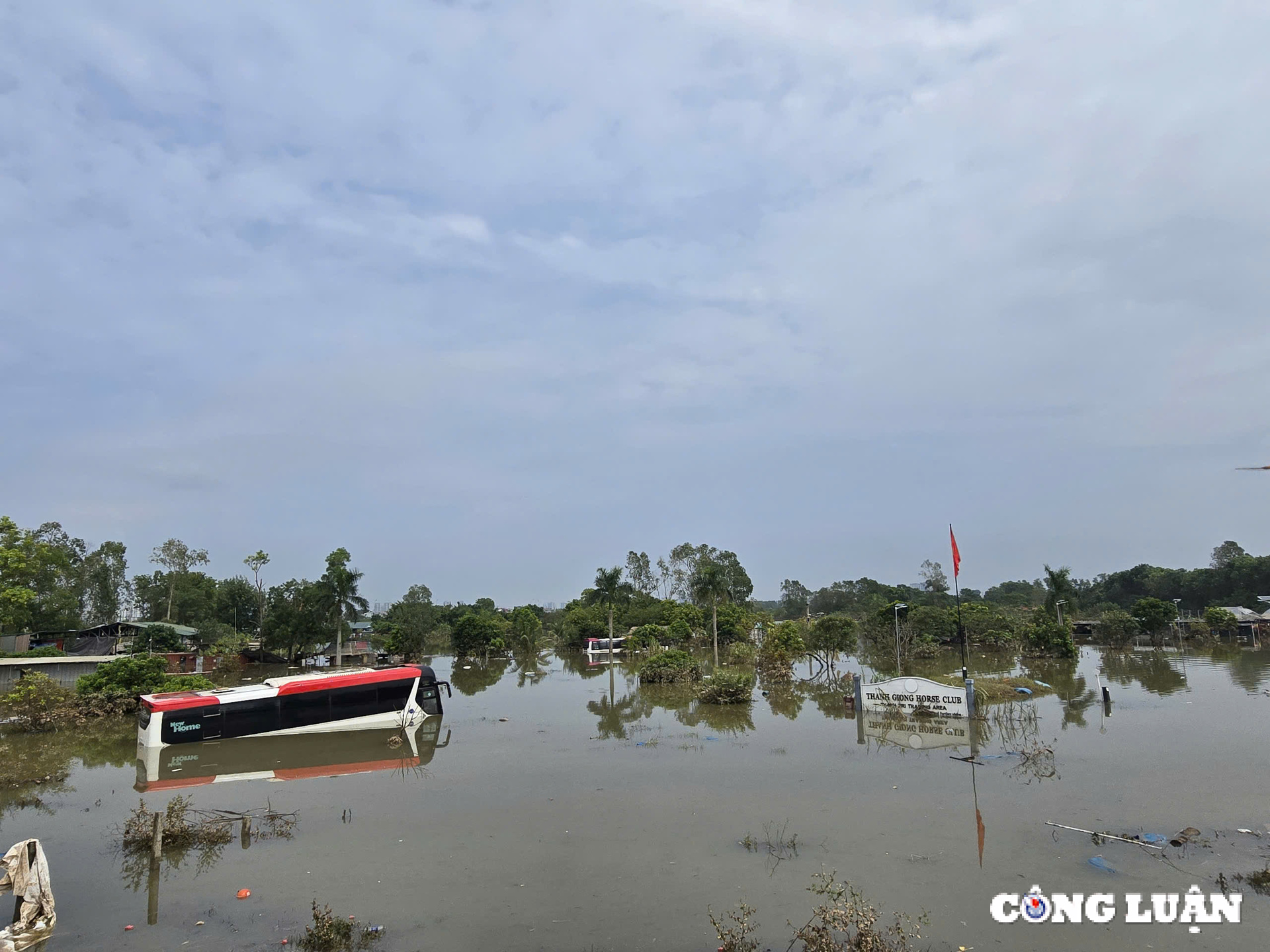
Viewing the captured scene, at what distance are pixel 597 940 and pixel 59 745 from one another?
2192 centimetres

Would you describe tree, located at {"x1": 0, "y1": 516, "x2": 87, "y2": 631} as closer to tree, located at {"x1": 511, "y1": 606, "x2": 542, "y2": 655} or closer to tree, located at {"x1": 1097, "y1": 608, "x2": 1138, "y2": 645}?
tree, located at {"x1": 511, "y1": 606, "x2": 542, "y2": 655}

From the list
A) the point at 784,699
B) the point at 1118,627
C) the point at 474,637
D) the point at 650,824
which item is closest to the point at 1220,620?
the point at 1118,627

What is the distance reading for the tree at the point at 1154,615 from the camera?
53.9m

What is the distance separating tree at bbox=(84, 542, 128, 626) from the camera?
235 ft

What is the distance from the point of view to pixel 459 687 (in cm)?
3734

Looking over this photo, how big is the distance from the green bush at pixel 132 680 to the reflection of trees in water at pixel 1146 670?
38735mm

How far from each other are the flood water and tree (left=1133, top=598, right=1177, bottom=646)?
1389 inches

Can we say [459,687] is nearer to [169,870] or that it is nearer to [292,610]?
[292,610]

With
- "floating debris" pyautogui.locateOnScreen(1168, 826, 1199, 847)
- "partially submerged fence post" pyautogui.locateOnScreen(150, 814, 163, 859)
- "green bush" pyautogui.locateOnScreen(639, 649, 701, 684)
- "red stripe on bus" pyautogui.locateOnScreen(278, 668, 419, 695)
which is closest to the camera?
"floating debris" pyautogui.locateOnScreen(1168, 826, 1199, 847)

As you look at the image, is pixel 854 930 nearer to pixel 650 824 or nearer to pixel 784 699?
pixel 650 824

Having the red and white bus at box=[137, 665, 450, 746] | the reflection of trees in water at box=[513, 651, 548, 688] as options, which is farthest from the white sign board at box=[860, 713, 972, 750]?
the reflection of trees in water at box=[513, 651, 548, 688]

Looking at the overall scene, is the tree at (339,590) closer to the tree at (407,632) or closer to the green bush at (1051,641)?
the tree at (407,632)

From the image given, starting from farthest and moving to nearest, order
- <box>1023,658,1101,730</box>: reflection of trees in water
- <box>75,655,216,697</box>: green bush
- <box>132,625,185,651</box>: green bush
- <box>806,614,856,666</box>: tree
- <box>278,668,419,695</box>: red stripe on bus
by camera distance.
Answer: <box>132,625,185,651</box>: green bush, <box>806,614,856,666</box>: tree, <box>75,655,216,697</box>: green bush, <box>1023,658,1101,730</box>: reflection of trees in water, <box>278,668,419,695</box>: red stripe on bus

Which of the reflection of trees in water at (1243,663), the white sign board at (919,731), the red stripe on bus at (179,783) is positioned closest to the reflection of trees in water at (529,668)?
the red stripe on bus at (179,783)
